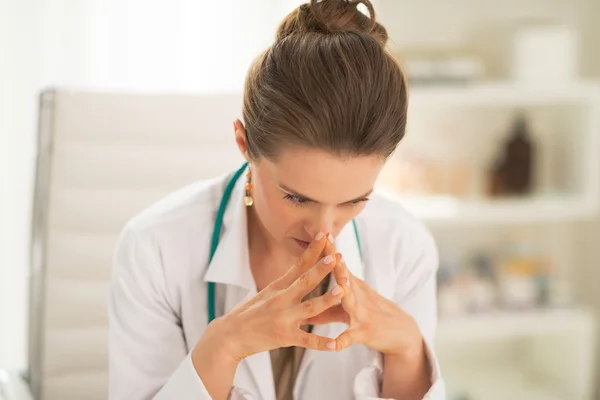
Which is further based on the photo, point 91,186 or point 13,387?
point 91,186

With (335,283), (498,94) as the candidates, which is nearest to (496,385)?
(498,94)

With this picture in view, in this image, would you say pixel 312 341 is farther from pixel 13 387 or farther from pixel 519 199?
pixel 519 199

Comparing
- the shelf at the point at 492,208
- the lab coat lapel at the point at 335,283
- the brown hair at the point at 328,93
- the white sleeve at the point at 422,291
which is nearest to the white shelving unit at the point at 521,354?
the shelf at the point at 492,208

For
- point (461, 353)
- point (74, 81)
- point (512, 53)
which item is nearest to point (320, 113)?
point (74, 81)

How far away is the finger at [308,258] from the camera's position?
44.2 inches

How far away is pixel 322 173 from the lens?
1075 mm

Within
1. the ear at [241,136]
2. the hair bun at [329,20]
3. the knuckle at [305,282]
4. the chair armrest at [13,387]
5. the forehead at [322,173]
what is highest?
the hair bun at [329,20]

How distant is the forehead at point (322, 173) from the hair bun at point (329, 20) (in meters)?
0.19

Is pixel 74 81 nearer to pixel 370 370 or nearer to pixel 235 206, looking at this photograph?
pixel 235 206

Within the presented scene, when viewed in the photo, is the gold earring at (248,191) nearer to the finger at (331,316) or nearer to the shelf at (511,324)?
the finger at (331,316)

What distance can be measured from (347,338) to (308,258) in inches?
6.0

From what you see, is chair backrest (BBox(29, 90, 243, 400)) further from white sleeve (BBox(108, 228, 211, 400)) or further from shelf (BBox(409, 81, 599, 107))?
shelf (BBox(409, 81, 599, 107))

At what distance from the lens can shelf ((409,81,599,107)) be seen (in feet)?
8.08

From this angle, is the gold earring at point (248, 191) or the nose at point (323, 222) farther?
the gold earring at point (248, 191)
